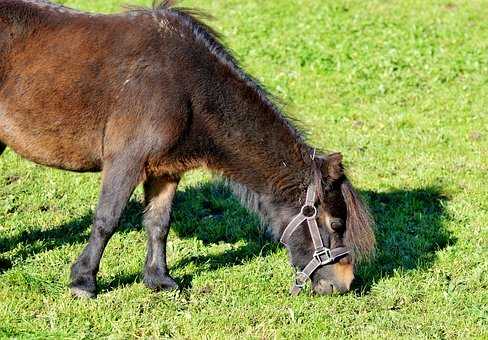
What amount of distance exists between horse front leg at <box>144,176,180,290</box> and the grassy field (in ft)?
0.84

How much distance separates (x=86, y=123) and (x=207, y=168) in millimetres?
1039

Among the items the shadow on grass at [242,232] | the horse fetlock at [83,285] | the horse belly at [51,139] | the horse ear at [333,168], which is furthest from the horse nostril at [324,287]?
the horse belly at [51,139]

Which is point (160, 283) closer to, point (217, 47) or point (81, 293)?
point (81, 293)

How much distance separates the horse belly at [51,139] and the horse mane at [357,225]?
6.67 feet

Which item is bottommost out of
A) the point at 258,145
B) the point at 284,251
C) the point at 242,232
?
the point at 242,232

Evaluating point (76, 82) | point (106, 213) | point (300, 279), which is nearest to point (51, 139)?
point (76, 82)

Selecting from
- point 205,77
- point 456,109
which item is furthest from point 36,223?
point 456,109

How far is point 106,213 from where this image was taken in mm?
6402

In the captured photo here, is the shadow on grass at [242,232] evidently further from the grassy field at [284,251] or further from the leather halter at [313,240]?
the leather halter at [313,240]

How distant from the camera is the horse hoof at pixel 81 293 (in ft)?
21.0

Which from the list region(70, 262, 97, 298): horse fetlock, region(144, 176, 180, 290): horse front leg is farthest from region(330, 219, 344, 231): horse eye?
region(70, 262, 97, 298): horse fetlock

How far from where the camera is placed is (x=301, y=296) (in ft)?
21.9

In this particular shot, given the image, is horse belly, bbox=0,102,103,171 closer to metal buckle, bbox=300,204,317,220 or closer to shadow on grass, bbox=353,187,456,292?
metal buckle, bbox=300,204,317,220

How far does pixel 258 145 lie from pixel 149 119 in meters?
0.92
